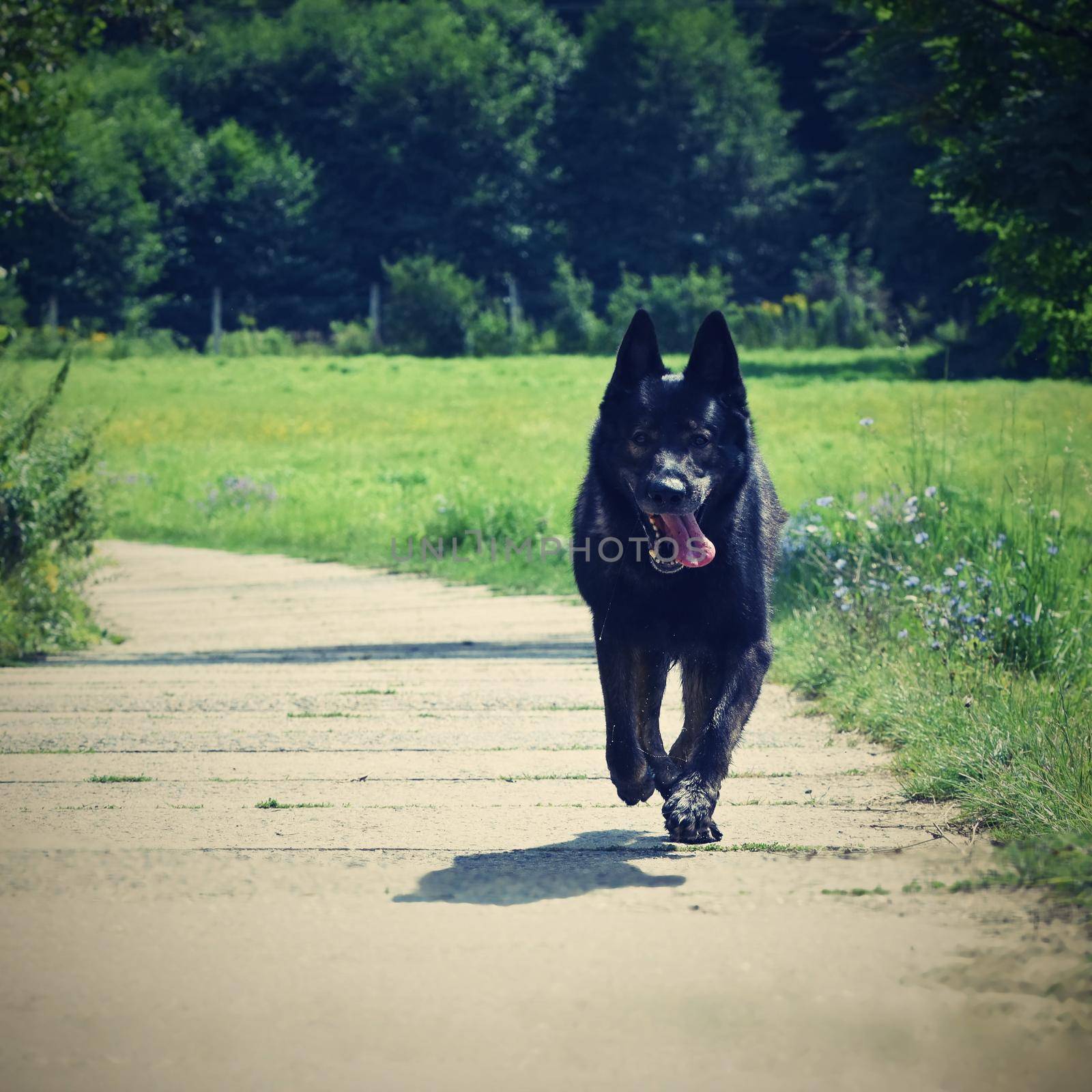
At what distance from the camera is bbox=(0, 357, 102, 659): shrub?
8711 mm

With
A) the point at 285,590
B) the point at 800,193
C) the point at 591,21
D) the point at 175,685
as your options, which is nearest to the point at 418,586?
the point at 285,590

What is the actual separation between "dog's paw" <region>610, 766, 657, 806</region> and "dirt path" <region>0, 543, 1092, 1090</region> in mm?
68

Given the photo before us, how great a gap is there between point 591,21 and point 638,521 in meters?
70.9

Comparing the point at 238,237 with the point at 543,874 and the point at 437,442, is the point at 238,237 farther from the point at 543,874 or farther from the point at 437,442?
the point at 543,874

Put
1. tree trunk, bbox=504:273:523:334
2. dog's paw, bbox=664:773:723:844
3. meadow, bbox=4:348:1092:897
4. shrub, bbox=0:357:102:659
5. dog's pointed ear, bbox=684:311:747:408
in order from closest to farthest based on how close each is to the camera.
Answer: dog's paw, bbox=664:773:723:844 < dog's pointed ear, bbox=684:311:747:408 < meadow, bbox=4:348:1092:897 < shrub, bbox=0:357:102:659 < tree trunk, bbox=504:273:523:334

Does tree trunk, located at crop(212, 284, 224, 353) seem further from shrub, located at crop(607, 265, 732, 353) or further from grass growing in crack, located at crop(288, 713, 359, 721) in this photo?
grass growing in crack, located at crop(288, 713, 359, 721)

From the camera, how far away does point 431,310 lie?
51656 mm

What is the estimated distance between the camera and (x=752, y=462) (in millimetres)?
5074

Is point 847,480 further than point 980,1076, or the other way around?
point 847,480

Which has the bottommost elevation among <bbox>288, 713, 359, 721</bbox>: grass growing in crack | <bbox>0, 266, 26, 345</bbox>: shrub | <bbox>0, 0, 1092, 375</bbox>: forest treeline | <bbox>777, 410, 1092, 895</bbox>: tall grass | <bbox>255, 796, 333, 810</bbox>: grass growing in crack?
<bbox>288, 713, 359, 721</bbox>: grass growing in crack

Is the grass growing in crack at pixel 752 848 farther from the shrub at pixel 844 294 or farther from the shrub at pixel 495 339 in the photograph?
the shrub at pixel 495 339

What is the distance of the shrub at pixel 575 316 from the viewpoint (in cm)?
5266

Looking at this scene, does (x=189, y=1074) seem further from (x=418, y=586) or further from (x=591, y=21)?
(x=591, y=21)

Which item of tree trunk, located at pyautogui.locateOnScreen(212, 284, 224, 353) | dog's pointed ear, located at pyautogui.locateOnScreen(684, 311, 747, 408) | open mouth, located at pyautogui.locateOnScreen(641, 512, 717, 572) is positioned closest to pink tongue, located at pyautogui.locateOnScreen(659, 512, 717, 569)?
open mouth, located at pyautogui.locateOnScreen(641, 512, 717, 572)
